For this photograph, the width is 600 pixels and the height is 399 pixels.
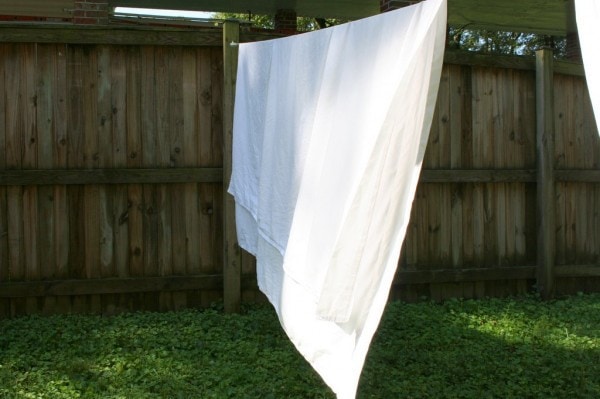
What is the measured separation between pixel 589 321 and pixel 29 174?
427 cm

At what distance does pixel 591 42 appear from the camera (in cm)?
178

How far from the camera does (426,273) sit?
5.62 m

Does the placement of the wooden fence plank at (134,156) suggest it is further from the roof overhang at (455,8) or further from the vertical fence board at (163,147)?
the roof overhang at (455,8)

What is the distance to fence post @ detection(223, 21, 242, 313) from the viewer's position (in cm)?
504

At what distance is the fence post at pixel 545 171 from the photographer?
583 centimetres

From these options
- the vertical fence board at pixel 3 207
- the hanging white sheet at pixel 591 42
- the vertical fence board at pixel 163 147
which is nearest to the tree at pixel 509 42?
the vertical fence board at pixel 163 147

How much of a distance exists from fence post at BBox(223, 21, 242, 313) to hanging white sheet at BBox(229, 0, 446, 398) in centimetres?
156

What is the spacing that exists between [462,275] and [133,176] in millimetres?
2724

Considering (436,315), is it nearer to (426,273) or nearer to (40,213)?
(426,273)

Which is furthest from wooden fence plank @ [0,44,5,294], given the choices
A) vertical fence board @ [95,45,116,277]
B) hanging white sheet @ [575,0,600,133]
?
hanging white sheet @ [575,0,600,133]

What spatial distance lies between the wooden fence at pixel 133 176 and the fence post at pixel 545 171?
581 mm

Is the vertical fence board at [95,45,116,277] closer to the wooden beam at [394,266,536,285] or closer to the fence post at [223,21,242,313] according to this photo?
the fence post at [223,21,242,313]

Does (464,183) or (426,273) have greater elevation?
(464,183)

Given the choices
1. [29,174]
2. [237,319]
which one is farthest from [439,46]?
[29,174]
